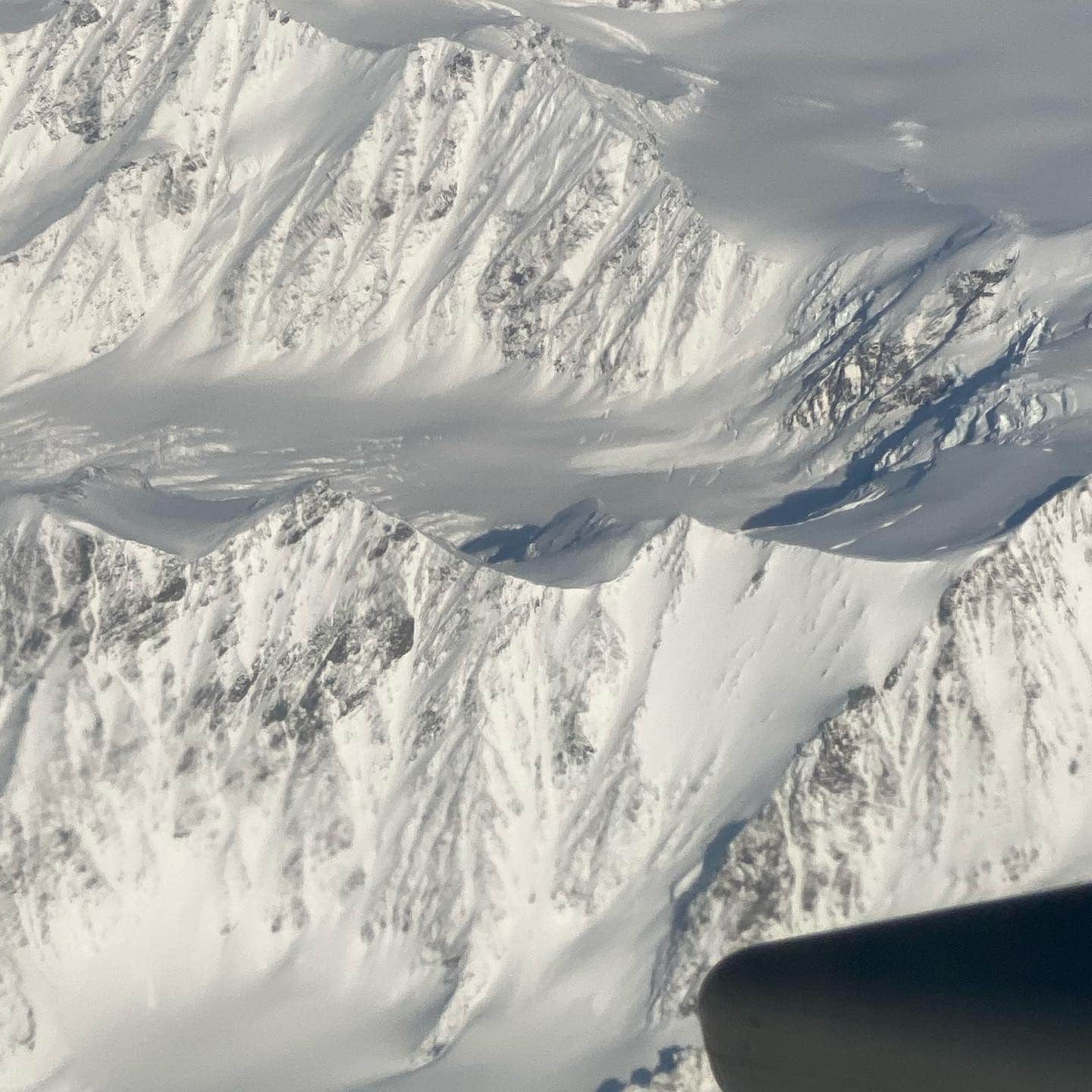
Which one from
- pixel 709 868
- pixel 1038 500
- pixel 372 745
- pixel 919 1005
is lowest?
pixel 709 868

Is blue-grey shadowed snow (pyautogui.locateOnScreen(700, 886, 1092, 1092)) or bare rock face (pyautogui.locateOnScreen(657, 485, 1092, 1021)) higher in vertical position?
blue-grey shadowed snow (pyautogui.locateOnScreen(700, 886, 1092, 1092))

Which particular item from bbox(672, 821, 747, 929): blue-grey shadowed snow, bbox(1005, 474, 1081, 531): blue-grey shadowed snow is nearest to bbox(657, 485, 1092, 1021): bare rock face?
bbox(672, 821, 747, 929): blue-grey shadowed snow

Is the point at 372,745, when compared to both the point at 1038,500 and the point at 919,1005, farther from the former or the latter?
the point at 919,1005

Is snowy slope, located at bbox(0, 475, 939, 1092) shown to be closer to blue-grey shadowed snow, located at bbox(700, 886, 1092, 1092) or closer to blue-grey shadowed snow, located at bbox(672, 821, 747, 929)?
blue-grey shadowed snow, located at bbox(672, 821, 747, 929)

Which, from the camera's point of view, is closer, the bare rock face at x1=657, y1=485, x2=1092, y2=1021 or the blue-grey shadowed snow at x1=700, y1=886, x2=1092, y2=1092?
the blue-grey shadowed snow at x1=700, y1=886, x2=1092, y2=1092

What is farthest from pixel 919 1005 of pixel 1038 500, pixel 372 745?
pixel 372 745

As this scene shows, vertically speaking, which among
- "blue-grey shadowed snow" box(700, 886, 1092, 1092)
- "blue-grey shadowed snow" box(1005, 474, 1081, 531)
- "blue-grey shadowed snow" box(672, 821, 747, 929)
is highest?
"blue-grey shadowed snow" box(1005, 474, 1081, 531)

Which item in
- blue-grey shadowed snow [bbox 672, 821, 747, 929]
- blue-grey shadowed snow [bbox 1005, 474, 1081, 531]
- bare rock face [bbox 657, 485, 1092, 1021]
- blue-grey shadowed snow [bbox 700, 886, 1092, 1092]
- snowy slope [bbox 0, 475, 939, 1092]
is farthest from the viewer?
blue-grey shadowed snow [bbox 1005, 474, 1081, 531]

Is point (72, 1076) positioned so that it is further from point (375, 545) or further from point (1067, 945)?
point (1067, 945)

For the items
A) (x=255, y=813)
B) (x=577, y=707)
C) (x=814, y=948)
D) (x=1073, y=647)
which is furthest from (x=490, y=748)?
(x=814, y=948)
